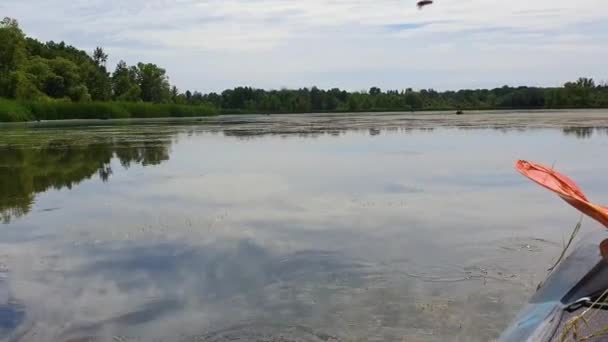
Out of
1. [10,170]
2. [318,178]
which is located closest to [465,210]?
[318,178]

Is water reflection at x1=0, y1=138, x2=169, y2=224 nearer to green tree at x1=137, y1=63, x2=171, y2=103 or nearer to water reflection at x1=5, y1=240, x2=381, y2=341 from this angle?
water reflection at x1=5, y1=240, x2=381, y2=341

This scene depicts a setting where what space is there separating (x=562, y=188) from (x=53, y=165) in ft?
43.9

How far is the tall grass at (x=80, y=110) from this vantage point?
1860 inches

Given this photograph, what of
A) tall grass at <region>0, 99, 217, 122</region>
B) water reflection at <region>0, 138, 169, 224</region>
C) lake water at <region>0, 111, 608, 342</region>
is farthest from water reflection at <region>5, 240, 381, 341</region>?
tall grass at <region>0, 99, 217, 122</region>

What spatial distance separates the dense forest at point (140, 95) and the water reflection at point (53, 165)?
31.7 metres

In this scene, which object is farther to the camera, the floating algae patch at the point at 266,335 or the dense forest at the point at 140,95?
the dense forest at the point at 140,95

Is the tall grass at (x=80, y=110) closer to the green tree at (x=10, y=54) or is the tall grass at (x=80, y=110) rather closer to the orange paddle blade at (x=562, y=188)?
the green tree at (x=10, y=54)

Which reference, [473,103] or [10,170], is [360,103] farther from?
[10,170]

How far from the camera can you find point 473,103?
4146 inches

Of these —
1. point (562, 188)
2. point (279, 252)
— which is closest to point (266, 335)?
point (279, 252)

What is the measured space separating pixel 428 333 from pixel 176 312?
1.75m

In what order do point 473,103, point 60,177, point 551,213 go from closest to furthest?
point 551,213 → point 60,177 → point 473,103

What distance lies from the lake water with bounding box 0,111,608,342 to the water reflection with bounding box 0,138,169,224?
103 millimetres

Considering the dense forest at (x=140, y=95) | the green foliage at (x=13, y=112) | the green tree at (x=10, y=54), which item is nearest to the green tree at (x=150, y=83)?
the dense forest at (x=140, y=95)
